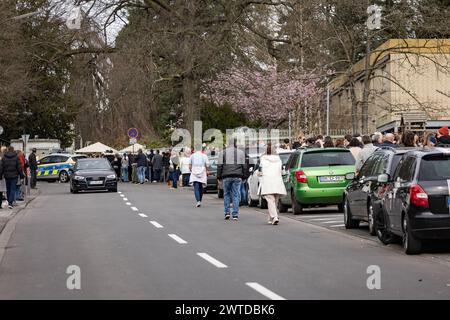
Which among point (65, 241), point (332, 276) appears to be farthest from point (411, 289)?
point (65, 241)

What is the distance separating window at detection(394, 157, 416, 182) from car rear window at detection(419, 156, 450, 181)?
205mm

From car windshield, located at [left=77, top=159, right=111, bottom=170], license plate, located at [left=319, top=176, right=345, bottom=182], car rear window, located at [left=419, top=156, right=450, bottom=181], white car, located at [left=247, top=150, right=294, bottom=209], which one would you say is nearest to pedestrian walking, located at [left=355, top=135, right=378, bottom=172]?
license plate, located at [left=319, top=176, right=345, bottom=182]

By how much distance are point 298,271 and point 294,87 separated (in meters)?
A: 40.9

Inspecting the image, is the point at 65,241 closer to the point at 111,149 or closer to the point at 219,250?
the point at 219,250

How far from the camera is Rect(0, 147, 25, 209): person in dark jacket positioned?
2891cm

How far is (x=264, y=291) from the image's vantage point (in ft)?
33.7

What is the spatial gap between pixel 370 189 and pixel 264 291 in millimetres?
Answer: 7791

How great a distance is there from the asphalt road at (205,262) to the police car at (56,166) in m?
36.8

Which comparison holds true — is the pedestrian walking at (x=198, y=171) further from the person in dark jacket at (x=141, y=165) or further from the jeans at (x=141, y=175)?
the jeans at (x=141, y=175)

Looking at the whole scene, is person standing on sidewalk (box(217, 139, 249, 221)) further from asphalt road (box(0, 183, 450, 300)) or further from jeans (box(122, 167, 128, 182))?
jeans (box(122, 167, 128, 182))

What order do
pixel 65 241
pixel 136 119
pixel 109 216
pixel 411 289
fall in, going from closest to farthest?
pixel 411 289, pixel 65 241, pixel 109 216, pixel 136 119

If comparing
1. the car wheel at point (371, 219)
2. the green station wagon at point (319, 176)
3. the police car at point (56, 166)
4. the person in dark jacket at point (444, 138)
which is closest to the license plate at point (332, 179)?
the green station wagon at point (319, 176)

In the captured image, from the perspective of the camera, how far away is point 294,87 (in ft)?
173

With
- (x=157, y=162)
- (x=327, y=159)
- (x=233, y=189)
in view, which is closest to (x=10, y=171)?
(x=233, y=189)
